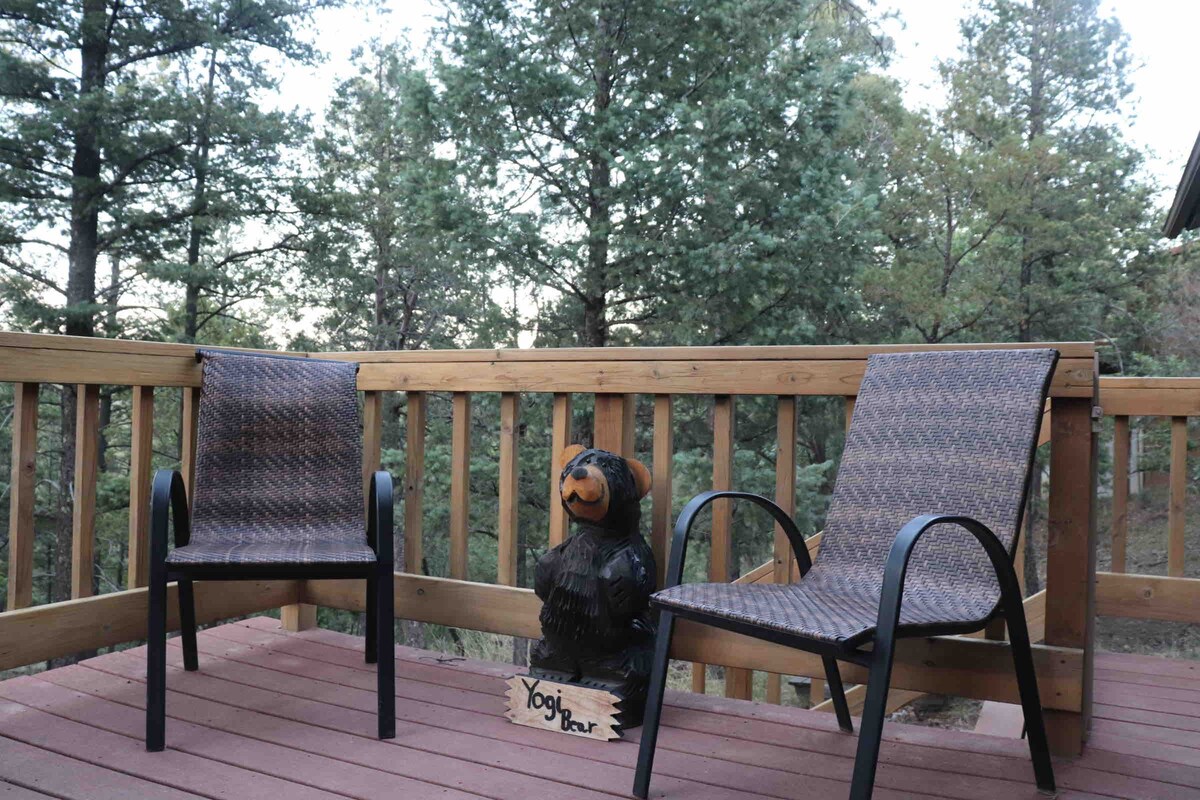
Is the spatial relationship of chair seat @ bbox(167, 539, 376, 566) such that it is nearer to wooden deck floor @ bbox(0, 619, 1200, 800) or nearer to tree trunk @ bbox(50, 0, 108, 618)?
wooden deck floor @ bbox(0, 619, 1200, 800)

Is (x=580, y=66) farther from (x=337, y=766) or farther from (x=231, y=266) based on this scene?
(x=337, y=766)

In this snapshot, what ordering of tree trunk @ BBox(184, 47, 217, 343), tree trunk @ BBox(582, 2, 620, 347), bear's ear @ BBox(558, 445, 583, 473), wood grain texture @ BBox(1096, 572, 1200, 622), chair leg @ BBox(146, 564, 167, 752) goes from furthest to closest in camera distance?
tree trunk @ BBox(184, 47, 217, 343), tree trunk @ BBox(582, 2, 620, 347), wood grain texture @ BBox(1096, 572, 1200, 622), bear's ear @ BBox(558, 445, 583, 473), chair leg @ BBox(146, 564, 167, 752)

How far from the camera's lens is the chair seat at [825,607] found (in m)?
1.58

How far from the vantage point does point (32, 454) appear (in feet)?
7.82

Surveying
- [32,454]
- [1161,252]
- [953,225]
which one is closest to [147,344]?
[32,454]

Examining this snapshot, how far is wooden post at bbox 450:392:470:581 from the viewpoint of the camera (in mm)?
2803

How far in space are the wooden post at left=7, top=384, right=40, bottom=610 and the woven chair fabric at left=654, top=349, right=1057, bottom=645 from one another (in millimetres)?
1699

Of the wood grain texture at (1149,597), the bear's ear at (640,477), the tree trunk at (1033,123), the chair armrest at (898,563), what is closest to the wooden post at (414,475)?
the bear's ear at (640,477)

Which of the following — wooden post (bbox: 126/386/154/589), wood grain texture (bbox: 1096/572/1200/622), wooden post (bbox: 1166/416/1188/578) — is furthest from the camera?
wooden post (bbox: 1166/416/1188/578)

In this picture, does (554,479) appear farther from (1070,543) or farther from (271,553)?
(1070,543)

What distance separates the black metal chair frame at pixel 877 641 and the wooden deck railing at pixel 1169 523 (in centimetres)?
166

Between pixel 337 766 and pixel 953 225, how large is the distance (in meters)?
10.9

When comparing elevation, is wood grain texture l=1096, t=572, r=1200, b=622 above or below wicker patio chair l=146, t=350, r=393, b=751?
below

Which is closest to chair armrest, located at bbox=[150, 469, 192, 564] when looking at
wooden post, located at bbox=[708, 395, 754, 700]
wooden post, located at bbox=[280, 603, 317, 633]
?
wooden post, located at bbox=[280, 603, 317, 633]
